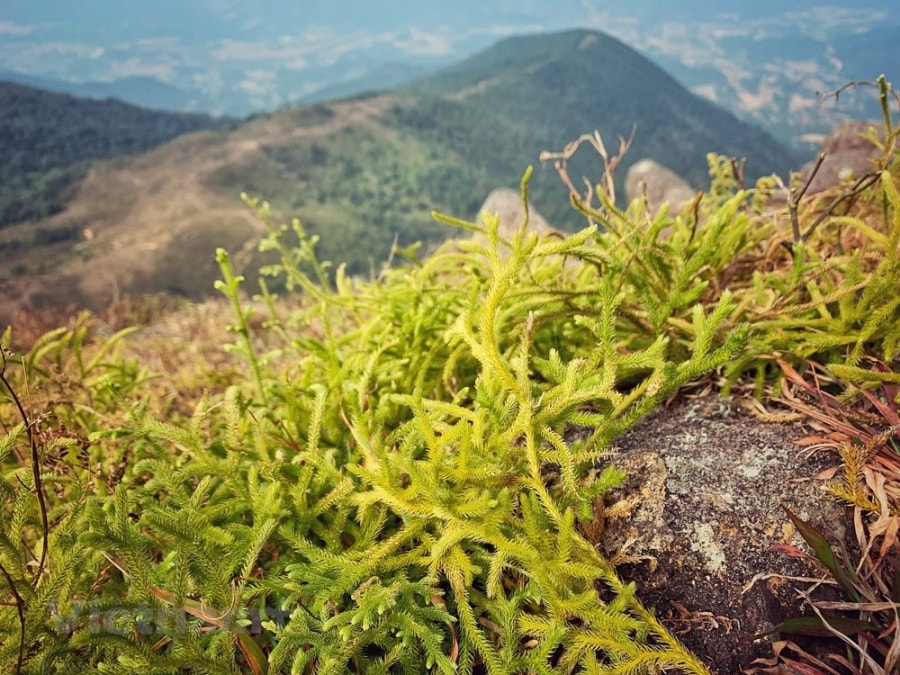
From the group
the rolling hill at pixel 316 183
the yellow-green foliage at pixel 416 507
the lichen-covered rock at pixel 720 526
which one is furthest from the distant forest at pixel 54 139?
the lichen-covered rock at pixel 720 526

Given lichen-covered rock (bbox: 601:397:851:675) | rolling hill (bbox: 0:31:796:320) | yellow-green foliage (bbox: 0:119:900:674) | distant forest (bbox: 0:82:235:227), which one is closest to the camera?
yellow-green foliage (bbox: 0:119:900:674)

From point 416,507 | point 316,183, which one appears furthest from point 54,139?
point 416,507

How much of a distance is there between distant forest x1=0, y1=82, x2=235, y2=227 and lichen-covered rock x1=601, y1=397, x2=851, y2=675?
138636mm

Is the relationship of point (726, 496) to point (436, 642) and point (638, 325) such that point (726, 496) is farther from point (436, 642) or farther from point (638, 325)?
point (436, 642)

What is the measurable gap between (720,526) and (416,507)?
0.83m

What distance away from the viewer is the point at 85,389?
226cm

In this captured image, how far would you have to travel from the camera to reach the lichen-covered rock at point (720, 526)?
1.36 m

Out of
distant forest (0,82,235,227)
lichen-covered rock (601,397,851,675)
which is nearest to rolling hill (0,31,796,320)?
distant forest (0,82,235,227)

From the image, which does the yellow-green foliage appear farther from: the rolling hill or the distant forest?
the distant forest

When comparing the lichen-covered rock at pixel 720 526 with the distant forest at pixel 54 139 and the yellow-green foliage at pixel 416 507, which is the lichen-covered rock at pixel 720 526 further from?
the distant forest at pixel 54 139

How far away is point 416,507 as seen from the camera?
4.40 feet

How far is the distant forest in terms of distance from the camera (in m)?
116

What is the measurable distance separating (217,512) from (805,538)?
1534mm

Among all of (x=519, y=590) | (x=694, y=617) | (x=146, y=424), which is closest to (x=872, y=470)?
(x=694, y=617)
